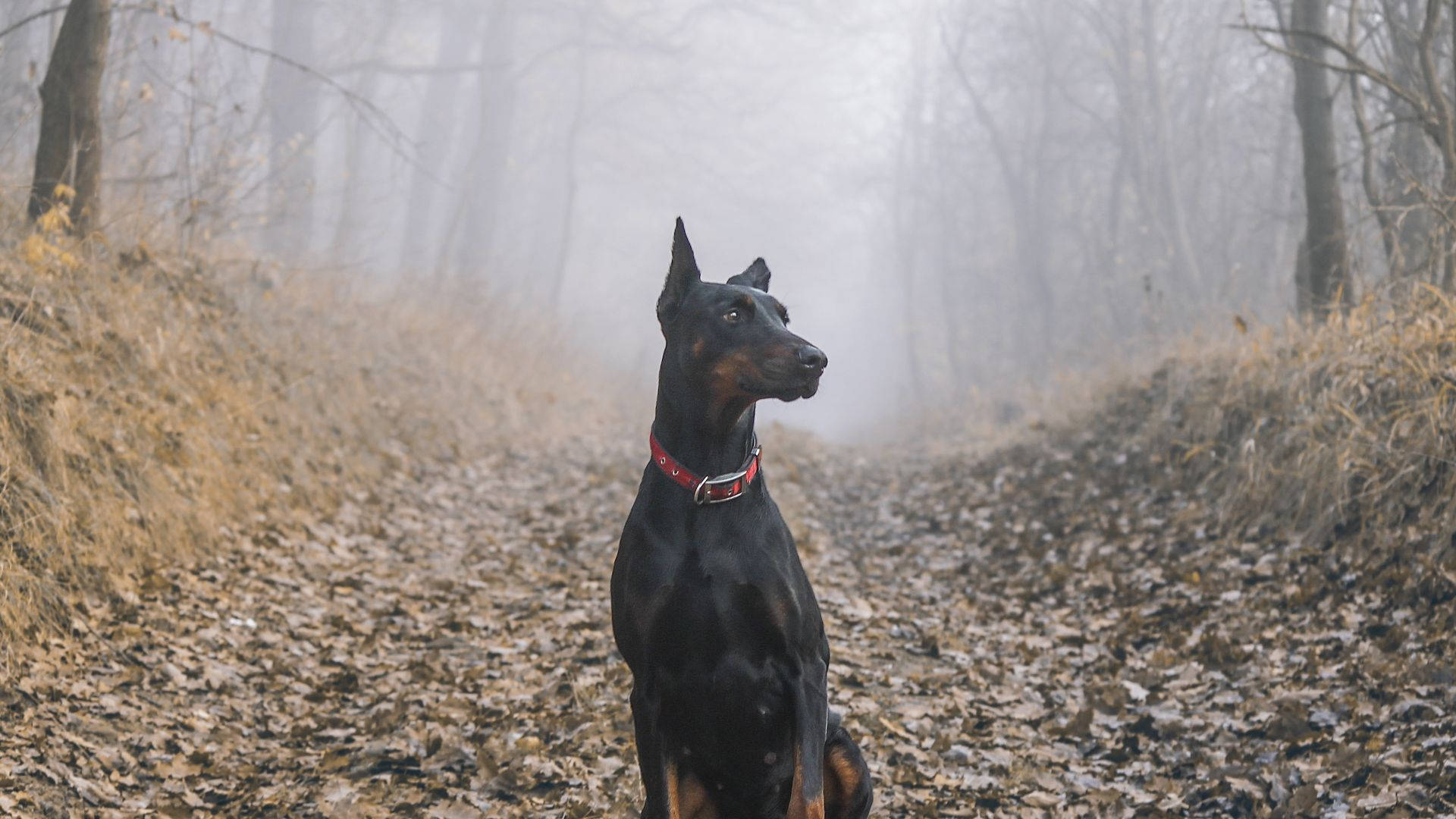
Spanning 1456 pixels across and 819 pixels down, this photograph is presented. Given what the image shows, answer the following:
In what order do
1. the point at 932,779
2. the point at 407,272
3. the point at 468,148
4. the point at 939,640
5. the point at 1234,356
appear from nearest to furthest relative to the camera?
the point at 932,779
the point at 939,640
the point at 1234,356
the point at 407,272
the point at 468,148

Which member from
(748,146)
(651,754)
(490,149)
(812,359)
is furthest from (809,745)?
(748,146)

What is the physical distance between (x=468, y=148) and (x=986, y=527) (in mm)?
24103

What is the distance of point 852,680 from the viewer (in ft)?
19.0

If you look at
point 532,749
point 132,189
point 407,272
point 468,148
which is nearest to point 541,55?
point 468,148

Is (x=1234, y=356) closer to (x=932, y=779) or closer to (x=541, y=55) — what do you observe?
(x=932, y=779)

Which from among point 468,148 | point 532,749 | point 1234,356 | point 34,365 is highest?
point 468,148

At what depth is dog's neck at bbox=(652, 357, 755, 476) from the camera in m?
3.33

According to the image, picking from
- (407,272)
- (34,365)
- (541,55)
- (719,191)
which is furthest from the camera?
(719,191)

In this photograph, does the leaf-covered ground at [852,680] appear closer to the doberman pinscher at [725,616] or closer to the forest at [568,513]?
the forest at [568,513]

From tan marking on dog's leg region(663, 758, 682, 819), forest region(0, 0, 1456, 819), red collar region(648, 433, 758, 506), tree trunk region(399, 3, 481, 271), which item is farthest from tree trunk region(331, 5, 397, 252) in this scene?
tan marking on dog's leg region(663, 758, 682, 819)

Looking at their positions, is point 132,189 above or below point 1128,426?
above

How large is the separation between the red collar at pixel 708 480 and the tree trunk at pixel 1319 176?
810cm

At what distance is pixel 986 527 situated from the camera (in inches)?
387

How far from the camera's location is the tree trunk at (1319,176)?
9570 millimetres
